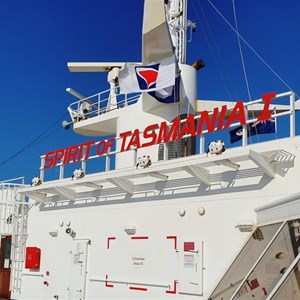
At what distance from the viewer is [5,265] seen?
14680mm

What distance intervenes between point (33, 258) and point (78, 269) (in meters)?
1.97

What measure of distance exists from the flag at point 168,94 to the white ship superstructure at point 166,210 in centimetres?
10

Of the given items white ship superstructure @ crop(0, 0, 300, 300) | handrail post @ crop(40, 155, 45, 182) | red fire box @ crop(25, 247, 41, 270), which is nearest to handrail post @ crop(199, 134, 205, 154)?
white ship superstructure @ crop(0, 0, 300, 300)

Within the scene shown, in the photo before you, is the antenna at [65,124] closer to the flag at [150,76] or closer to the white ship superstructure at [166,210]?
the white ship superstructure at [166,210]

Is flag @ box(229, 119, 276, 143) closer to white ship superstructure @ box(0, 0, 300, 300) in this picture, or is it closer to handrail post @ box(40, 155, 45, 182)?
white ship superstructure @ box(0, 0, 300, 300)

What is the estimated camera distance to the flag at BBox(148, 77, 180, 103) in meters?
11.9

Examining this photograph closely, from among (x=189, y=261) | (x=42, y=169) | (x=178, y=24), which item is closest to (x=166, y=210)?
(x=189, y=261)

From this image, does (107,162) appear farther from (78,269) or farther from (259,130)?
(259,130)

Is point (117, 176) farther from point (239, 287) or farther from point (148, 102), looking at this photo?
point (239, 287)

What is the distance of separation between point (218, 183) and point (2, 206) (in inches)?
339

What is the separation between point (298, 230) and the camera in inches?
229

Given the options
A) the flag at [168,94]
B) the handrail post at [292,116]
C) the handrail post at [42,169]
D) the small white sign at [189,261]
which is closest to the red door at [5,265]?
the handrail post at [42,169]

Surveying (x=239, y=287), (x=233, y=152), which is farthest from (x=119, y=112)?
(x=239, y=287)

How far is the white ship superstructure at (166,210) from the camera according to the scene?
7.54m
